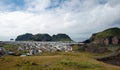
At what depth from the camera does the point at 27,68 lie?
57.2m

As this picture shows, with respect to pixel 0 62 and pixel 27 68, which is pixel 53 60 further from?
pixel 0 62

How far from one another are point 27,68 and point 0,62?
12683 millimetres

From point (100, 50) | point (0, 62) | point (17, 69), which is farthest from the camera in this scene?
point (100, 50)

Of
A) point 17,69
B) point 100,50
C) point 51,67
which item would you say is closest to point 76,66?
point 51,67

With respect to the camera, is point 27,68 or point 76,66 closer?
point 27,68

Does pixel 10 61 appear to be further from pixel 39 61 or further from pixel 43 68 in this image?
pixel 43 68

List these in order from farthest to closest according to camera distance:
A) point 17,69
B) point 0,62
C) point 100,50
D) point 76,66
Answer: point 100,50 → point 0,62 → point 76,66 → point 17,69

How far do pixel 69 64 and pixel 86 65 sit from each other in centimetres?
498

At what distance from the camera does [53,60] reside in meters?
66.2

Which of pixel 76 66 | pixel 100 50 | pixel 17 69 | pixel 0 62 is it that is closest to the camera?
pixel 17 69

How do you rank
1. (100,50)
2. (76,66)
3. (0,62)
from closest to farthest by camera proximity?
1. (76,66)
2. (0,62)
3. (100,50)

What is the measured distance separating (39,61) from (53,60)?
4.41 metres

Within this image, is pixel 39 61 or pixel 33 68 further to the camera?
pixel 39 61

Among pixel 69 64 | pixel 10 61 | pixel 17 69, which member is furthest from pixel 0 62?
pixel 69 64
